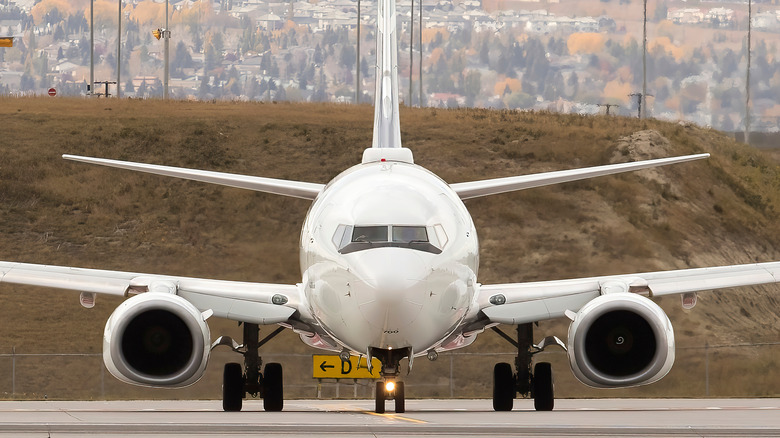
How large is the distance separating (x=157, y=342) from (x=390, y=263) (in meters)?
5.50

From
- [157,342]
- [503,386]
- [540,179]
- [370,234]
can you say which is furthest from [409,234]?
[503,386]

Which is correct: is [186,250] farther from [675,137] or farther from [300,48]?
[300,48]

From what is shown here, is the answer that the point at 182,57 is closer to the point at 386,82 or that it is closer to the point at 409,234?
the point at 386,82

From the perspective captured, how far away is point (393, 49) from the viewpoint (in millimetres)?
28797

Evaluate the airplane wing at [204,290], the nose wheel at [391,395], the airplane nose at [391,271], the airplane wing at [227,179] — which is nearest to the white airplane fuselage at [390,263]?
the airplane nose at [391,271]

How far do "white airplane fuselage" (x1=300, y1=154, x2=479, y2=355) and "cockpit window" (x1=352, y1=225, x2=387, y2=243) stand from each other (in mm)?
14

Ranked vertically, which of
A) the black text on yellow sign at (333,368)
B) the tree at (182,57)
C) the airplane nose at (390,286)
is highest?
the tree at (182,57)

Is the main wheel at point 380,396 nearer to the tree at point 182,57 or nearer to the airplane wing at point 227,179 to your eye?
the airplane wing at point 227,179

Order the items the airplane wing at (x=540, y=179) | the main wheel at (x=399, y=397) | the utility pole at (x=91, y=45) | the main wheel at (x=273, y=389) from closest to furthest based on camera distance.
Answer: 1. the main wheel at (x=399, y=397)
2. the airplane wing at (x=540, y=179)
3. the main wheel at (x=273, y=389)
4. the utility pole at (x=91, y=45)

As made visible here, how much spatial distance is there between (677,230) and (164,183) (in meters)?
27.4

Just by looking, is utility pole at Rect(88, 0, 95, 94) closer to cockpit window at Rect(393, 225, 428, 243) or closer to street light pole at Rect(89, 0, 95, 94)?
street light pole at Rect(89, 0, 95, 94)

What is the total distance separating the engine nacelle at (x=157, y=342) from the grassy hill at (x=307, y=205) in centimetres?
2674

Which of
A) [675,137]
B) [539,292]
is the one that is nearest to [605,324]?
[539,292]

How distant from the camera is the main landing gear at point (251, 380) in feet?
87.6
